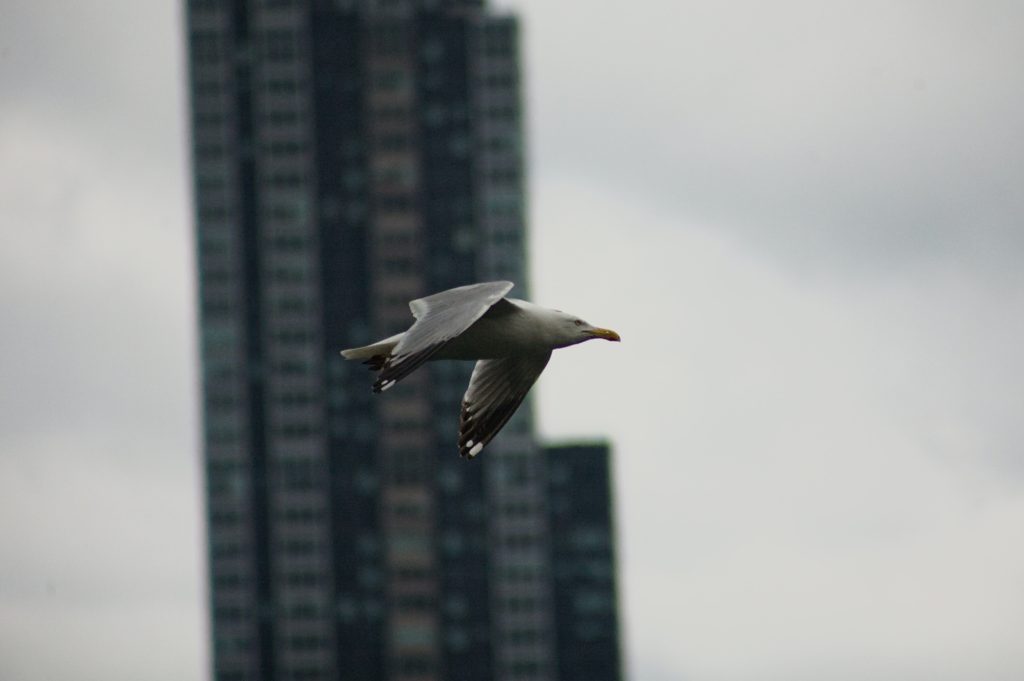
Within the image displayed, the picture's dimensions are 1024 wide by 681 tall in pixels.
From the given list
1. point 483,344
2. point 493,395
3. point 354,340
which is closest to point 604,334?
point 483,344

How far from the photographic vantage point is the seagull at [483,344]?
20.3m

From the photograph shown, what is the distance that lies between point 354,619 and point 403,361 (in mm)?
91379

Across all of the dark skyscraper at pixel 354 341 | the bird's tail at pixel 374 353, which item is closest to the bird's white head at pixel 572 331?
the bird's tail at pixel 374 353

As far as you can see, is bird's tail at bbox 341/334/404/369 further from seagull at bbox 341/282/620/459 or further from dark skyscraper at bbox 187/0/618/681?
dark skyscraper at bbox 187/0/618/681

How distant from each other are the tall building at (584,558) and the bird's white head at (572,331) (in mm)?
95386

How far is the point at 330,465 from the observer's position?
110 meters

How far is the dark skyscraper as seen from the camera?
359 ft

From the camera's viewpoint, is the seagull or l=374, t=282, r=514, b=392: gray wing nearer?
l=374, t=282, r=514, b=392: gray wing

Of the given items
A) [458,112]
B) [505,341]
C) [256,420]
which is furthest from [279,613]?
[505,341]

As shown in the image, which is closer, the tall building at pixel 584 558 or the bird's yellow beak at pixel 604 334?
the bird's yellow beak at pixel 604 334

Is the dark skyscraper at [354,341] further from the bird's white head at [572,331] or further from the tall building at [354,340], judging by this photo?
the bird's white head at [572,331]

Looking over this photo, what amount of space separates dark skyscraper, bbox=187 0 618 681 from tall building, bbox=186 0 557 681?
13 cm

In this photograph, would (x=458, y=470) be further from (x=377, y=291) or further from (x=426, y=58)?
(x=426, y=58)

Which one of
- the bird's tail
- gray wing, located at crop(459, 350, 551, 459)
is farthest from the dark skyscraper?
the bird's tail
